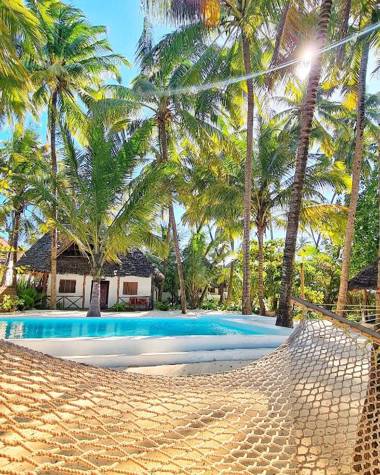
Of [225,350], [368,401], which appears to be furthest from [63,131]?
[368,401]

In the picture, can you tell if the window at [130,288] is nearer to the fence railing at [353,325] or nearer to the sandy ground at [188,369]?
the sandy ground at [188,369]

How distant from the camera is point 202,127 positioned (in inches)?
417

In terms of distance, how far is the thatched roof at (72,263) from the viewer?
1509cm

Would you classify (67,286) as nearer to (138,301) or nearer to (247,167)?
(138,301)

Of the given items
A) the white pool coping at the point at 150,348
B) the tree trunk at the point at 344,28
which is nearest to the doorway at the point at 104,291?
the white pool coping at the point at 150,348

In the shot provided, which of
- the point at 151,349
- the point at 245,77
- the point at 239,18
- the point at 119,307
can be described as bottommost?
the point at 119,307

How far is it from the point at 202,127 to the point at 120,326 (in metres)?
6.16

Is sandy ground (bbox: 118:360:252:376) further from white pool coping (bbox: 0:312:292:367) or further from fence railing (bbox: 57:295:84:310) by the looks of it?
fence railing (bbox: 57:295:84:310)

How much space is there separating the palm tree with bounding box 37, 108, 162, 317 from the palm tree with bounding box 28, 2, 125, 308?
8.83ft

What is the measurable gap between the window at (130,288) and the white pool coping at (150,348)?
34.6 feet

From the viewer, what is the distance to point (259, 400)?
2.48 meters

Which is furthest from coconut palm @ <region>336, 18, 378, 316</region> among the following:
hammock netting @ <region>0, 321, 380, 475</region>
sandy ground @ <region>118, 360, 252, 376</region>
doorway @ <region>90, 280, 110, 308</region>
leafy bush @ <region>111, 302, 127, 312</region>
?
doorway @ <region>90, 280, 110, 308</region>

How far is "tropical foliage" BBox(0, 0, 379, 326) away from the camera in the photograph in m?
7.81

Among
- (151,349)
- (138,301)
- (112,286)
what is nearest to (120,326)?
(151,349)
